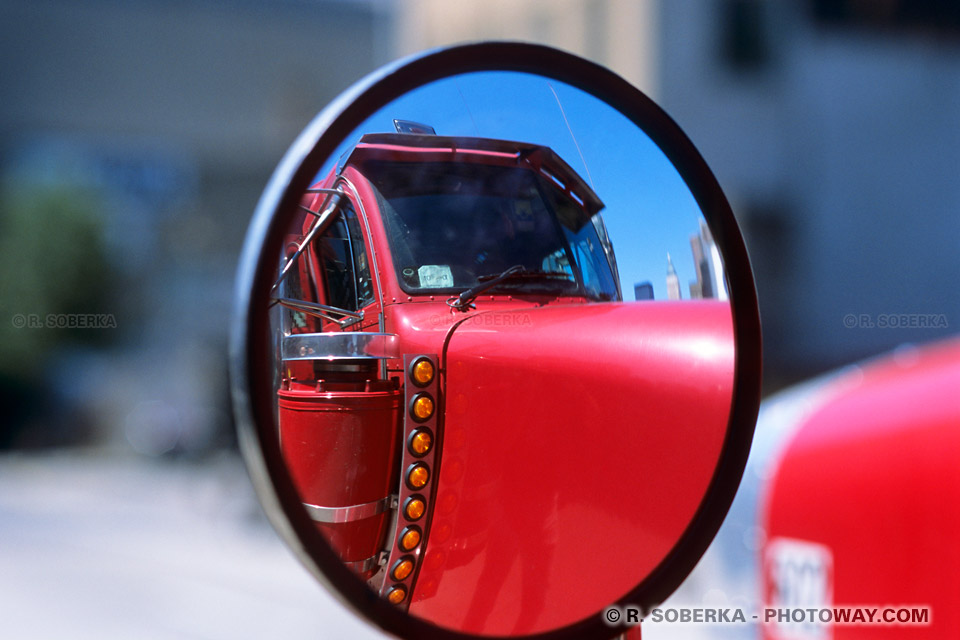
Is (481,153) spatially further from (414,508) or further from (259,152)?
(259,152)

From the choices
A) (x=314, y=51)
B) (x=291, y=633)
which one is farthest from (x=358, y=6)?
(x=291, y=633)

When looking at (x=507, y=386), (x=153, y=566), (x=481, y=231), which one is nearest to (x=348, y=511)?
(x=507, y=386)

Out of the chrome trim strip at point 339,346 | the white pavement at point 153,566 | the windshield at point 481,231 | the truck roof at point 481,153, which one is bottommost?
the white pavement at point 153,566

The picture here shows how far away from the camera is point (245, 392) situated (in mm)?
701

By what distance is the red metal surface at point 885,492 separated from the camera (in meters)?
1.32

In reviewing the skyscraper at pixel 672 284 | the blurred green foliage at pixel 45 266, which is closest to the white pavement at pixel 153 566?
the blurred green foliage at pixel 45 266

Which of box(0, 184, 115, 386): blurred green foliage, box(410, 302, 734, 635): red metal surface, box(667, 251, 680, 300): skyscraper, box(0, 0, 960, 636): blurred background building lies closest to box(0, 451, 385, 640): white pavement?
box(0, 0, 960, 636): blurred background building

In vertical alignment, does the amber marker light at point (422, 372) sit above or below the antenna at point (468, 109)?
below

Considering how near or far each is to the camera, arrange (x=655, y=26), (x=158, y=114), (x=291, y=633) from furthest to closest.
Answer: (x=158, y=114) → (x=655, y=26) → (x=291, y=633)

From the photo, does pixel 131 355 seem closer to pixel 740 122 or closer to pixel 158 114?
pixel 158 114

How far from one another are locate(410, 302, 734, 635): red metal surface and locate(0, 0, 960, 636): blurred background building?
1099mm

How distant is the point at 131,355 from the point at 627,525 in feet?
71.1

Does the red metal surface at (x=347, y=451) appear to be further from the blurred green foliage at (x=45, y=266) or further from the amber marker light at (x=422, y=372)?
the blurred green foliage at (x=45, y=266)

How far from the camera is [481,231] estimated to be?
91cm
